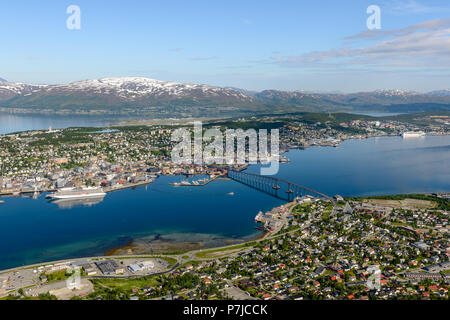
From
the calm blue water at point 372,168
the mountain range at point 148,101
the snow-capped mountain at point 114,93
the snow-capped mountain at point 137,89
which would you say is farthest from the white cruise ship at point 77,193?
the snow-capped mountain at point 137,89

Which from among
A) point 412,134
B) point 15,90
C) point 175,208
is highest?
point 15,90

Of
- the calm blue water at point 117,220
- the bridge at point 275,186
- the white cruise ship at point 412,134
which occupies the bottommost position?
the calm blue water at point 117,220

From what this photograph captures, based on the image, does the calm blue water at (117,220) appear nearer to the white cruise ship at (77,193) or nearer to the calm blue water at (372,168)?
the white cruise ship at (77,193)

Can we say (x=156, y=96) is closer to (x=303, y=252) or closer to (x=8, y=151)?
(x=8, y=151)

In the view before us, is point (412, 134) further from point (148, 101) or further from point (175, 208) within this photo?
point (148, 101)

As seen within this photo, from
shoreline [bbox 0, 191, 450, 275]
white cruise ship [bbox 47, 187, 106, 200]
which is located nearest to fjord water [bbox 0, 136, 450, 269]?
shoreline [bbox 0, 191, 450, 275]

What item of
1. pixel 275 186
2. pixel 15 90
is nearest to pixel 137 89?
pixel 15 90
